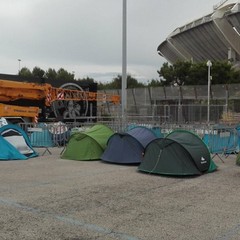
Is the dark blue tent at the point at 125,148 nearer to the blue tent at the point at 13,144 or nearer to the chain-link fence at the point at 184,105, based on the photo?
the blue tent at the point at 13,144

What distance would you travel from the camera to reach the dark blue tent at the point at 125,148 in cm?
1320

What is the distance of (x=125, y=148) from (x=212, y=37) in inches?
2844

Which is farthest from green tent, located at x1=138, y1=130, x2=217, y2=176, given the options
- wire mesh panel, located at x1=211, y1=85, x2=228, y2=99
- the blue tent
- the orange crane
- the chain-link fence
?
wire mesh panel, located at x1=211, y1=85, x2=228, y2=99

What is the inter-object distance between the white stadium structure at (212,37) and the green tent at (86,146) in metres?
63.6

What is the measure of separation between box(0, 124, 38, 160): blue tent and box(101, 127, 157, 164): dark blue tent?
2878mm

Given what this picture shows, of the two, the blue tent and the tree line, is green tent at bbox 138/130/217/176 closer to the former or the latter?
the blue tent

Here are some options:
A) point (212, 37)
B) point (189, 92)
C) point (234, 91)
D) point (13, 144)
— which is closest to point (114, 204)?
→ point (13, 144)

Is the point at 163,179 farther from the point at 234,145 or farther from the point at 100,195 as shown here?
the point at 234,145

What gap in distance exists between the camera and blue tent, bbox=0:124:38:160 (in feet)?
46.6

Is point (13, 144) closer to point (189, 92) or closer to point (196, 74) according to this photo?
point (189, 92)

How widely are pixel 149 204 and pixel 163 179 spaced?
2768mm

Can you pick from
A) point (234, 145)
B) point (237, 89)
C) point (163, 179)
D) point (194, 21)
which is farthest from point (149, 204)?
point (194, 21)

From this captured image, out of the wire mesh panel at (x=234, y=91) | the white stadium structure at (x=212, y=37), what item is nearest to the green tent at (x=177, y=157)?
the wire mesh panel at (x=234, y=91)

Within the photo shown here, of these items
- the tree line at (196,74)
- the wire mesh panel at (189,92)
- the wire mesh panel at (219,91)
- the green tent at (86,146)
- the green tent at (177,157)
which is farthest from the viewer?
the tree line at (196,74)
